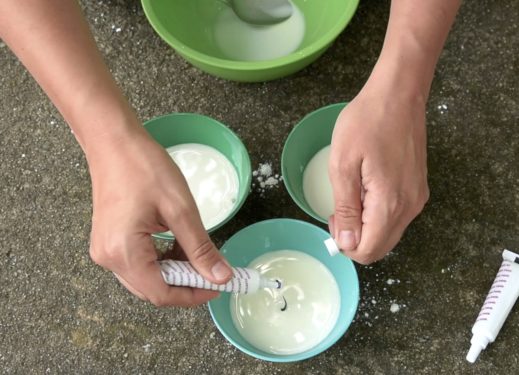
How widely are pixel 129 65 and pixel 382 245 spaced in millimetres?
726

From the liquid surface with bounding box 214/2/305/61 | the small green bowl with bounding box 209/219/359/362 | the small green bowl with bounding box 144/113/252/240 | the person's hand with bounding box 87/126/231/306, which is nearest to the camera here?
the person's hand with bounding box 87/126/231/306

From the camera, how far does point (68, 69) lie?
0.81m

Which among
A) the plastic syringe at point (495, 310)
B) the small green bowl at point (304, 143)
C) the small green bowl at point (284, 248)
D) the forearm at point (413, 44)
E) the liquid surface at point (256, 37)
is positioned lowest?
the plastic syringe at point (495, 310)

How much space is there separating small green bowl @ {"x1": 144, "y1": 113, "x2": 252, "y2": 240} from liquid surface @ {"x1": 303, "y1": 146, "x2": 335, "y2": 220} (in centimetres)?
14

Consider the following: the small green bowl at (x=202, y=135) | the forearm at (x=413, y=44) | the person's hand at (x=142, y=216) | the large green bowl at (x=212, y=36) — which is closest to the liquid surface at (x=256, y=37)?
the large green bowl at (x=212, y=36)

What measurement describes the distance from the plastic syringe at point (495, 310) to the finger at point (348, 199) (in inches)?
13.7

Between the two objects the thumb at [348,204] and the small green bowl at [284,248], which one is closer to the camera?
the thumb at [348,204]

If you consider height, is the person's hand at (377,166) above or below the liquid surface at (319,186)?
above

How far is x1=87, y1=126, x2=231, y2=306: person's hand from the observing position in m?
0.75

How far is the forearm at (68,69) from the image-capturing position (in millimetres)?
799

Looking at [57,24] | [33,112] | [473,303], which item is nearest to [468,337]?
[473,303]

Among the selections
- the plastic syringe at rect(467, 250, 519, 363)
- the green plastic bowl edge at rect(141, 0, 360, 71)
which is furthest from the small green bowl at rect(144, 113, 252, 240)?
the plastic syringe at rect(467, 250, 519, 363)

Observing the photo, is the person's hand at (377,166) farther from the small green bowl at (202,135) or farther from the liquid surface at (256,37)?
the liquid surface at (256,37)

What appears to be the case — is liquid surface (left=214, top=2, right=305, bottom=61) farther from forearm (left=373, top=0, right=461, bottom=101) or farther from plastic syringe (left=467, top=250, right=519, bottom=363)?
plastic syringe (left=467, top=250, right=519, bottom=363)
